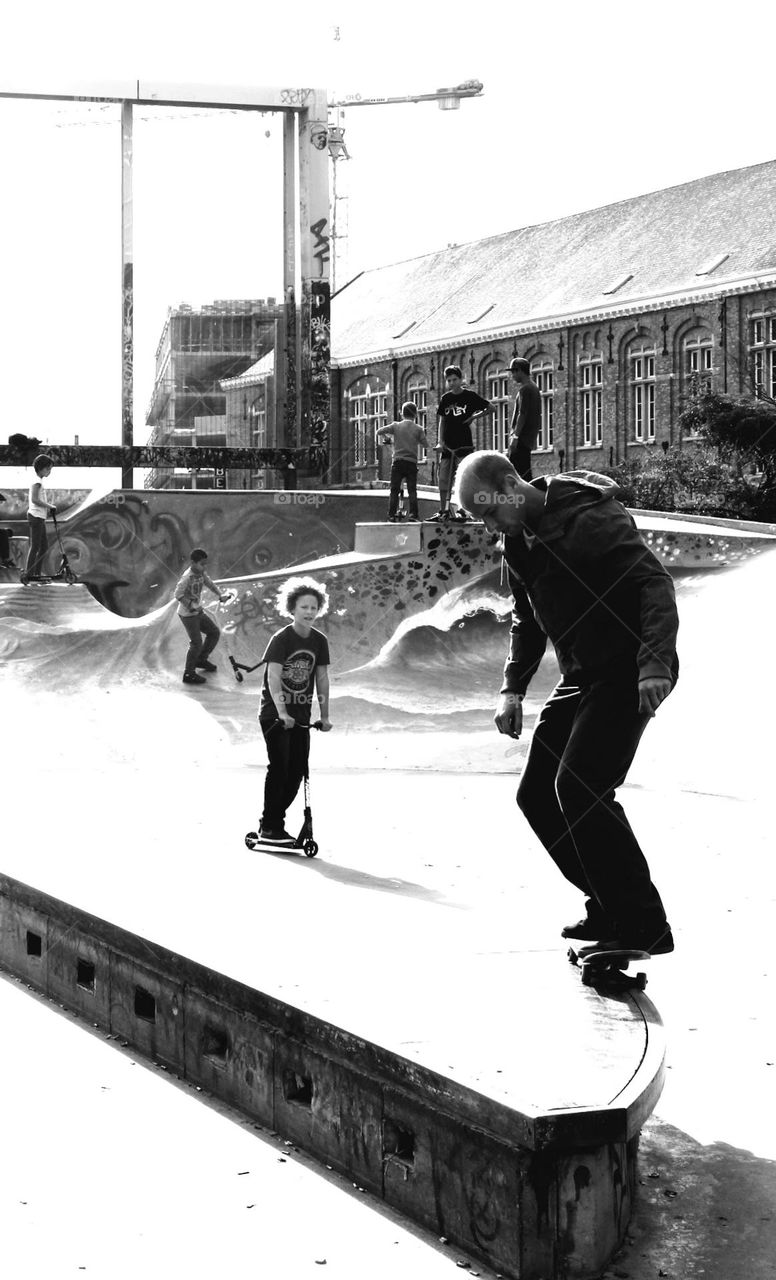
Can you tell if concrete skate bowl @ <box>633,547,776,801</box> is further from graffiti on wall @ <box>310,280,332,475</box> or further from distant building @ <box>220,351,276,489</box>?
distant building @ <box>220,351,276,489</box>

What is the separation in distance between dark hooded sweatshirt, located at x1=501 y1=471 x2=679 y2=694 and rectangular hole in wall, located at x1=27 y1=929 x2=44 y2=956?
2.64m

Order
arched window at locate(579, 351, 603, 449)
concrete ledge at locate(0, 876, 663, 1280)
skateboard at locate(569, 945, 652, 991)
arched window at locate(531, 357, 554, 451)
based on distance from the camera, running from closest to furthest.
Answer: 1. concrete ledge at locate(0, 876, 663, 1280)
2. skateboard at locate(569, 945, 652, 991)
3. arched window at locate(579, 351, 603, 449)
4. arched window at locate(531, 357, 554, 451)

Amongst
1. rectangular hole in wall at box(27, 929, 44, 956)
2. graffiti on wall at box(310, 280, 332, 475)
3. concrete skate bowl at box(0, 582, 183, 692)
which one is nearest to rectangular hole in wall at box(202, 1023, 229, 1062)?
rectangular hole in wall at box(27, 929, 44, 956)

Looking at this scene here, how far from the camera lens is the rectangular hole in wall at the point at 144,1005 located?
4941mm

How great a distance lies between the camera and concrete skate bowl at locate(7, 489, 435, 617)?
2170 cm

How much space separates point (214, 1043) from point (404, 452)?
52.5ft

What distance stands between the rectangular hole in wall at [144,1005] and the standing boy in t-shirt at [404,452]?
14.6m

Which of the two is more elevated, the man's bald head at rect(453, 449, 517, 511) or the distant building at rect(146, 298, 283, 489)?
the distant building at rect(146, 298, 283, 489)

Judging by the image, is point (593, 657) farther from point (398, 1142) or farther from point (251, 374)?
point (251, 374)

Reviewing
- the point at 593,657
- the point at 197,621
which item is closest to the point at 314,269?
the point at 197,621

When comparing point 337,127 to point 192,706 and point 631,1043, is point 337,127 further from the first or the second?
point 631,1043

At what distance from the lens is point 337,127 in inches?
2842

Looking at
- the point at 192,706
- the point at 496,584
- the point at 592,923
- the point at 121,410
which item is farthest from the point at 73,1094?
the point at 121,410

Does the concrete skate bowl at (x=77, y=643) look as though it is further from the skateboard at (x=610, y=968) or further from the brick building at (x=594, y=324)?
the brick building at (x=594, y=324)
